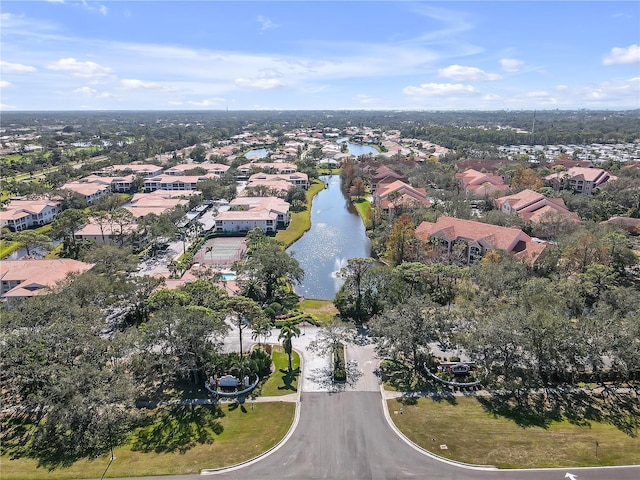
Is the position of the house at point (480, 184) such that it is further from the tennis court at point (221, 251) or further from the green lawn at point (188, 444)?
the green lawn at point (188, 444)

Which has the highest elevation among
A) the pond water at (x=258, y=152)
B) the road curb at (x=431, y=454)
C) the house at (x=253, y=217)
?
the pond water at (x=258, y=152)

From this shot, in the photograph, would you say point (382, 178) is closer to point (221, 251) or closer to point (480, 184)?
point (480, 184)

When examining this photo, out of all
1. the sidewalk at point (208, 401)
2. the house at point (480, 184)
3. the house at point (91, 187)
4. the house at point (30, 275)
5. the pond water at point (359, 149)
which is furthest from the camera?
the pond water at point (359, 149)

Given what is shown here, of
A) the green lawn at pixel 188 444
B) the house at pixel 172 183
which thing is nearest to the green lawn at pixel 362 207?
the house at pixel 172 183

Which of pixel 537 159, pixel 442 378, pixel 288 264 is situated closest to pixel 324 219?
pixel 288 264

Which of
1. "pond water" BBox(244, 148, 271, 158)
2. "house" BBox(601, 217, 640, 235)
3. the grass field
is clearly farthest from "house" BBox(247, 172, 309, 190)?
"house" BBox(601, 217, 640, 235)

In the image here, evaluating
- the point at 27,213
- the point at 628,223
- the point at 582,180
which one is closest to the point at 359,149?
the point at 582,180
